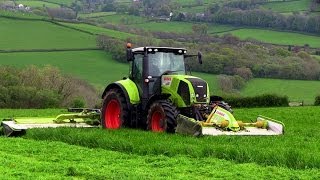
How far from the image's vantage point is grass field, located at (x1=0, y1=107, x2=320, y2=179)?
924 cm

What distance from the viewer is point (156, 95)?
15.3 m

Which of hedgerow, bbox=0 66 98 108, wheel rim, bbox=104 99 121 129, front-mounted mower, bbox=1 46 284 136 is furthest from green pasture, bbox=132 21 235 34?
front-mounted mower, bbox=1 46 284 136

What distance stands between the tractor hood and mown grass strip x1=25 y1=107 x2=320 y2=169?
1.87 m

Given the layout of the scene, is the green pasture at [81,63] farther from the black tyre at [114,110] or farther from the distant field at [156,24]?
the black tyre at [114,110]

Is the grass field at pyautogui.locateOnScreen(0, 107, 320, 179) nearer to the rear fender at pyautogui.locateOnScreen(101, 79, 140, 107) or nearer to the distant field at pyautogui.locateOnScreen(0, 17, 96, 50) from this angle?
the rear fender at pyautogui.locateOnScreen(101, 79, 140, 107)

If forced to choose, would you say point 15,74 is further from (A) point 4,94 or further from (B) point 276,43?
(B) point 276,43

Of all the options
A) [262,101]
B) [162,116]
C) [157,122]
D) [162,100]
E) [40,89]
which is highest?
[162,100]

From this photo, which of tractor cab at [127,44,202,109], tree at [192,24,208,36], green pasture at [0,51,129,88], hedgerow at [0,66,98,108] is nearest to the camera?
Result: tractor cab at [127,44,202,109]

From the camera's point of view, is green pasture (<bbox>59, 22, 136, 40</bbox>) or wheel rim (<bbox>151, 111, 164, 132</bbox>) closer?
wheel rim (<bbox>151, 111, 164, 132</bbox>)

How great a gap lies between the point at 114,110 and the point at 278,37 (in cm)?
7278

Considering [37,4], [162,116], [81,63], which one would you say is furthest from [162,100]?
[37,4]

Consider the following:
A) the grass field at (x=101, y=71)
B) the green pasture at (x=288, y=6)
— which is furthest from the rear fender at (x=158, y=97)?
the green pasture at (x=288, y=6)

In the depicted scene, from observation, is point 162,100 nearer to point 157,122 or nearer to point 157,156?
point 157,122

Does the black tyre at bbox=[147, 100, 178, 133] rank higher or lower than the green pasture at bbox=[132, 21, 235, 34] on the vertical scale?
higher
